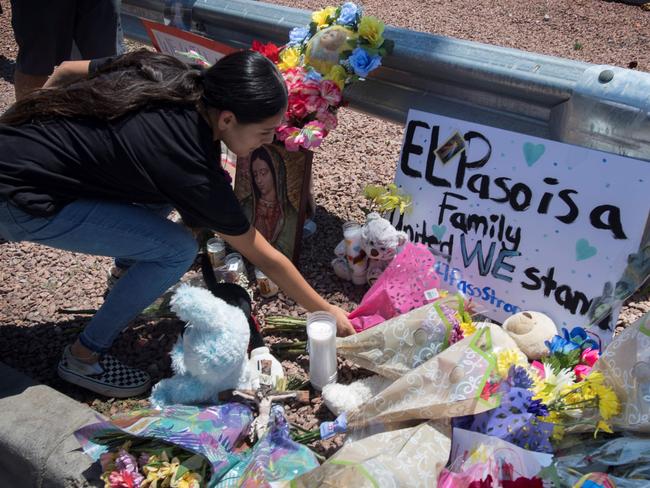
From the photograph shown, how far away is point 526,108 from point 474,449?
1398 millimetres

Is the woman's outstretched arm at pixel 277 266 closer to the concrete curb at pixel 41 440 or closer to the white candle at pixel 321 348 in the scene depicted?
the white candle at pixel 321 348

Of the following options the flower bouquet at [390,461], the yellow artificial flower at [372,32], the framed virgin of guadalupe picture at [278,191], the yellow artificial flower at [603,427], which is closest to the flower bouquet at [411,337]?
the flower bouquet at [390,461]

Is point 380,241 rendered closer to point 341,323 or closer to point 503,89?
point 341,323

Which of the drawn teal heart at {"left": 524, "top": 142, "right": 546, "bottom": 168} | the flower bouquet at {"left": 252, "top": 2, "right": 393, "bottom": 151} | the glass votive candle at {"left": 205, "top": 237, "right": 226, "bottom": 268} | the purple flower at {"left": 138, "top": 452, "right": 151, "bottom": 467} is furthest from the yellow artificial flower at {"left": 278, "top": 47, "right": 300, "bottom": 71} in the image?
the purple flower at {"left": 138, "top": 452, "right": 151, "bottom": 467}

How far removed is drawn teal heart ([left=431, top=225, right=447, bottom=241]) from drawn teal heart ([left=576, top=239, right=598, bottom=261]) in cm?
56

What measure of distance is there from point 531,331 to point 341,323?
0.70 m

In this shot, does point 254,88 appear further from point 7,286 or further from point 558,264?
point 7,286

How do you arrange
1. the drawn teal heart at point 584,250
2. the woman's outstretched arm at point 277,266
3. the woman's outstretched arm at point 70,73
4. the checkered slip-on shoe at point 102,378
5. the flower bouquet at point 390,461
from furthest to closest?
the woman's outstretched arm at point 70,73 < the checkered slip-on shoe at point 102,378 < the drawn teal heart at point 584,250 < the woman's outstretched arm at point 277,266 < the flower bouquet at point 390,461

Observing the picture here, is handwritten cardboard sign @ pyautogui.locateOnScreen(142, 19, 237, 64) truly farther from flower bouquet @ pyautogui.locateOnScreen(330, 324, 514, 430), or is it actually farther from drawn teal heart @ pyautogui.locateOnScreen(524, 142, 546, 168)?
flower bouquet @ pyautogui.locateOnScreen(330, 324, 514, 430)

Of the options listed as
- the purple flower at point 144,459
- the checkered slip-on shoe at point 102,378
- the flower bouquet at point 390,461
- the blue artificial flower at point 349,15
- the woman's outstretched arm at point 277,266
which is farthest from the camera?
the blue artificial flower at point 349,15

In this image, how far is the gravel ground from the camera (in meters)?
2.57

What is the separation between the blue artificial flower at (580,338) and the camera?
2.15 meters

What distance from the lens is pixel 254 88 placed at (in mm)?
1925

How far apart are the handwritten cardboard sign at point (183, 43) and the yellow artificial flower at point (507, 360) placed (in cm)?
202
